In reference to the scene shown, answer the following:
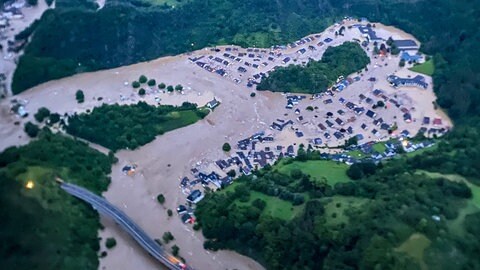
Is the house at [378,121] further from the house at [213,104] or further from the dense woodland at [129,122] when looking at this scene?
the dense woodland at [129,122]

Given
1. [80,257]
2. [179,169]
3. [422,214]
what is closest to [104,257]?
[80,257]

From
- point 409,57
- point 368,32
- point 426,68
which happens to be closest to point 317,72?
point 409,57

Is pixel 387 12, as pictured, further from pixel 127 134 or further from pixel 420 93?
pixel 127 134

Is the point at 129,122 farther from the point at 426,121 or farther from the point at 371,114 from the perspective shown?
the point at 426,121

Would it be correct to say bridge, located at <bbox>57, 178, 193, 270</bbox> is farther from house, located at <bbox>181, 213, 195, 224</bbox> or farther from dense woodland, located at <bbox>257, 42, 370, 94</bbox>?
dense woodland, located at <bbox>257, 42, 370, 94</bbox>

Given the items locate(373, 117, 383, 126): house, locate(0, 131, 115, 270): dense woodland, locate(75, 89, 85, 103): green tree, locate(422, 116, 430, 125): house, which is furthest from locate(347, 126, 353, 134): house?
locate(75, 89, 85, 103): green tree
